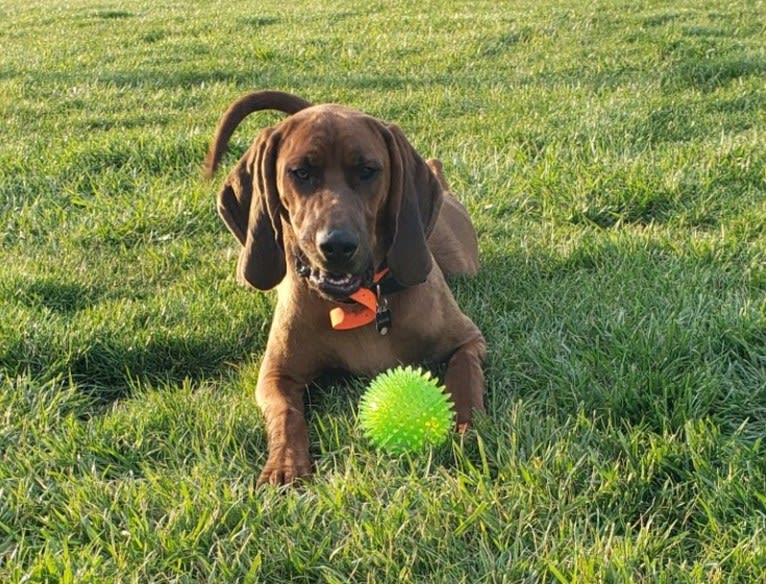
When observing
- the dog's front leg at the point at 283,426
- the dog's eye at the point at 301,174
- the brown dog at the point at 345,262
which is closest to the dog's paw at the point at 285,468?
the dog's front leg at the point at 283,426

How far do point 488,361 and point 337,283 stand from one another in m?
0.67

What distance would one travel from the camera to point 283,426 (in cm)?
280

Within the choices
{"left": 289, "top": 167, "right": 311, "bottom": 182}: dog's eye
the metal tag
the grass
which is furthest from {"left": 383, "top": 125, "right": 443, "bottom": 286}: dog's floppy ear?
the grass

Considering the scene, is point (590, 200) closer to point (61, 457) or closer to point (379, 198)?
point (379, 198)

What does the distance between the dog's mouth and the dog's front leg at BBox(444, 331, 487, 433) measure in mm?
442

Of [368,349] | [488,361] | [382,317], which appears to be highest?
[382,317]

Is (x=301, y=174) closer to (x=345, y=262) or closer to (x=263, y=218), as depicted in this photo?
(x=263, y=218)

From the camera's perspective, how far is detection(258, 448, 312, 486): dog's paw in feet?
8.53

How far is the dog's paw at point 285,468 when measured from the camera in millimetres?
2600

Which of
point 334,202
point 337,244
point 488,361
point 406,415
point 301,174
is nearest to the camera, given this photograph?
point 406,415

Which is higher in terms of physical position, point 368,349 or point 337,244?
point 337,244

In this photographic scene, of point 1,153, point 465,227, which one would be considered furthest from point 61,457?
point 1,153

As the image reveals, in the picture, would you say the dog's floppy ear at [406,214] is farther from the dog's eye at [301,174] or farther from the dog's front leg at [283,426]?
the dog's front leg at [283,426]

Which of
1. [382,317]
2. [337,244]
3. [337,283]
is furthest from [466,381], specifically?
[337,244]
